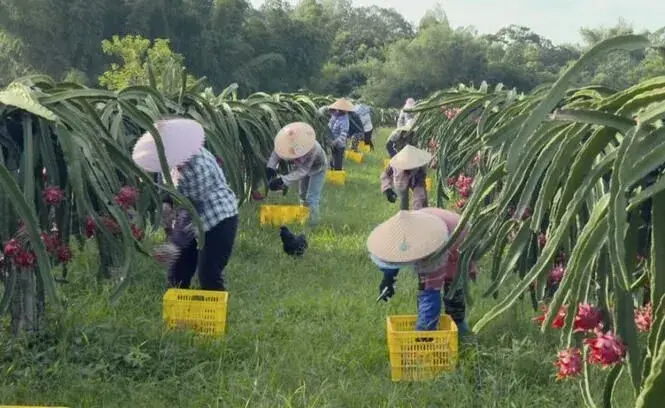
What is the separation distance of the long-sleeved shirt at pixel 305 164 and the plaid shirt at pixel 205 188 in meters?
2.72

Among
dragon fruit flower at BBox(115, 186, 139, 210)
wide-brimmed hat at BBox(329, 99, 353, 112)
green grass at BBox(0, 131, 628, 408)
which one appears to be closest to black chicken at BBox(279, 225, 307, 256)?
green grass at BBox(0, 131, 628, 408)

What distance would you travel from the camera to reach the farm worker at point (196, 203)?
454cm

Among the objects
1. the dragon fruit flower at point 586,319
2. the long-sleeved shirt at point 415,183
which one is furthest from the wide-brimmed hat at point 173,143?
the dragon fruit flower at point 586,319

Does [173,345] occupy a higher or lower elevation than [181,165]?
lower

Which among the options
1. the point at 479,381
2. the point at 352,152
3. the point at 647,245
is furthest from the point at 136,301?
the point at 352,152

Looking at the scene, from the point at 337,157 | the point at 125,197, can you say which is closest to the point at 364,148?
the point at 337,157

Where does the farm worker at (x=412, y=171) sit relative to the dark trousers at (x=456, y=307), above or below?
above

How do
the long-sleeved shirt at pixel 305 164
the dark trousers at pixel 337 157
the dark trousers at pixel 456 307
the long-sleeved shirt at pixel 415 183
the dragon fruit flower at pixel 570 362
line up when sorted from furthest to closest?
the dark trousers at pixel 337 157, the long-sleeved shirt at pixel 305 164, the long-sleeved shirt at pixel 415 183, the dark trousers at pixel 456 307, the dragon fruit flower at pixel 570 362

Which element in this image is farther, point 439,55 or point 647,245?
point 439,55

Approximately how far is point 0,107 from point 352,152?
12.3 metres

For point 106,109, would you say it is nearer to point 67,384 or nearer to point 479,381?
point 67,384

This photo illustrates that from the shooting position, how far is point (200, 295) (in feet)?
14.9

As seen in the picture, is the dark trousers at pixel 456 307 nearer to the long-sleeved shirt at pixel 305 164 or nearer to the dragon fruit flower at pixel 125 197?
the dragon fruit flower at pixel 125 197

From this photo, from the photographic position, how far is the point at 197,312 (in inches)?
177
